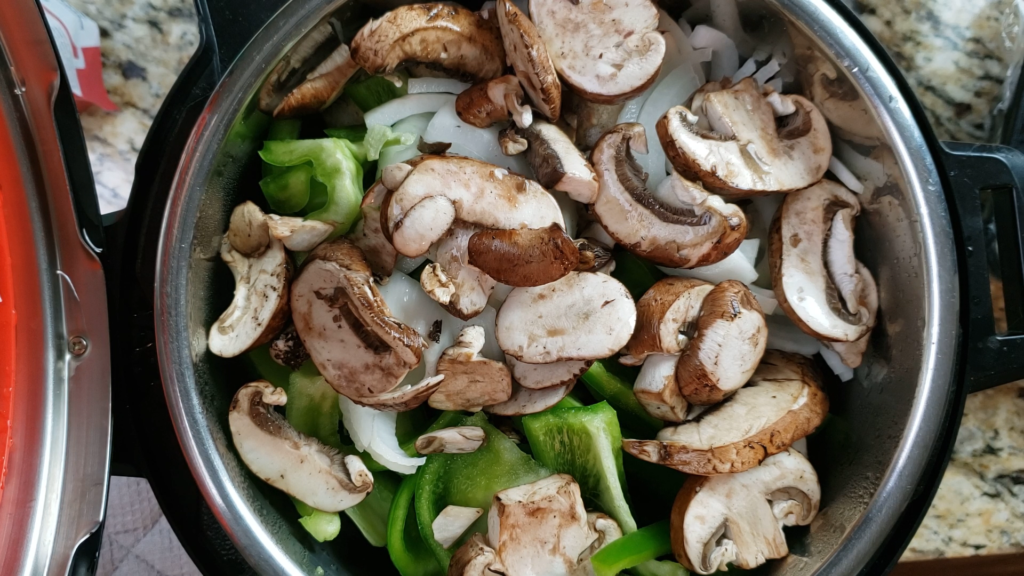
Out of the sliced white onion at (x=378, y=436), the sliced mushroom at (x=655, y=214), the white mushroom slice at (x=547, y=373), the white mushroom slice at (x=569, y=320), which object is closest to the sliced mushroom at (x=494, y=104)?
the sliced mushroom at (x=655, y=214)

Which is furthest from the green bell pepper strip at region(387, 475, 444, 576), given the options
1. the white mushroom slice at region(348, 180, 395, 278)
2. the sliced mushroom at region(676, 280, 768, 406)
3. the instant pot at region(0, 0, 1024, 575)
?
the sliced mushroom at region(676, 280, 768, 406)

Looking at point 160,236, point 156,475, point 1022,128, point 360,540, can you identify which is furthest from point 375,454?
point 1022,128

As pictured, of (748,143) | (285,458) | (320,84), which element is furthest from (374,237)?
(748,143)

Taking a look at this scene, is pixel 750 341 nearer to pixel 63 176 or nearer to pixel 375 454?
pixel 375 454

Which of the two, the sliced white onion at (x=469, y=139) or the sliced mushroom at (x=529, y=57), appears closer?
the sliced mushroom at (x=529, y=57)

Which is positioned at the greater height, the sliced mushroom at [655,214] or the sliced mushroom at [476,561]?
the sliced mushroom at [655,214]

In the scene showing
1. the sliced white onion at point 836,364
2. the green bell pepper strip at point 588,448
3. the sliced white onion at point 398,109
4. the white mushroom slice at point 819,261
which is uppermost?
the sliced white onion at point 398,109

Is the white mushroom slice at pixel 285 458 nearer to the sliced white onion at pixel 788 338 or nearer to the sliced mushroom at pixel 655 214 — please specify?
the sliced mushroom at pixel 655 214

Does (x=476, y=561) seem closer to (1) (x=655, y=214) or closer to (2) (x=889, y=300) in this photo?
(1) (x=655, y=214)
